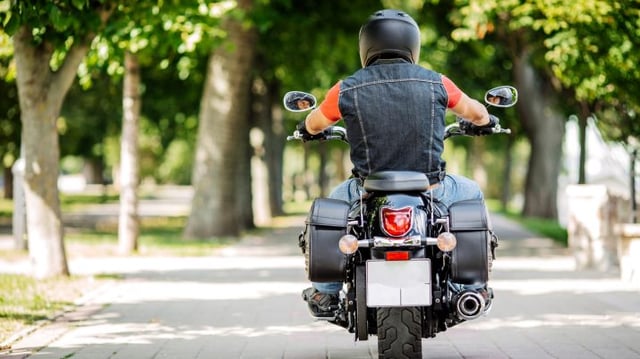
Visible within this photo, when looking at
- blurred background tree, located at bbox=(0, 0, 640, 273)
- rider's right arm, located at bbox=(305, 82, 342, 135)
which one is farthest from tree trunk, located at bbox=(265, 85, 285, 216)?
rider's right arm, located at bbox=(305, 82, 342, 135)

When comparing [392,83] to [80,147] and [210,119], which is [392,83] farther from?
[80,147]

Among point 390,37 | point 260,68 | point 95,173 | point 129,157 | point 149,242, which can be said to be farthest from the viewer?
point 95,173

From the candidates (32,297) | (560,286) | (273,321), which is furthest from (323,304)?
(560,286)

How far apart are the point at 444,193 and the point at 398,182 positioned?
701 mm

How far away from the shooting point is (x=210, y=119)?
909 inches

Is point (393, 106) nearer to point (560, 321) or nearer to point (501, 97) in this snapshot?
point (501, 97)

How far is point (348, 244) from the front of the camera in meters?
5.72

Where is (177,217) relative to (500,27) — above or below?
below

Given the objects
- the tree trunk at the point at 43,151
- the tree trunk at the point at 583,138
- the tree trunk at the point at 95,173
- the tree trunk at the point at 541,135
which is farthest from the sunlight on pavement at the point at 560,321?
the tree trunk at the point at 95,173

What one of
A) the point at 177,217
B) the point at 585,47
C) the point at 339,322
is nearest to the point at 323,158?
the point at 177,217

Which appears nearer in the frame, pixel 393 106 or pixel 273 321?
pixel 393 106

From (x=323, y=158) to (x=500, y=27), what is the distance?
25.0 meters

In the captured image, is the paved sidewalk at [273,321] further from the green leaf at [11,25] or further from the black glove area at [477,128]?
the green leaf at [11,25]

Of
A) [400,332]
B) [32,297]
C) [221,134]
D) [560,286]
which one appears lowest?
[560,286]
